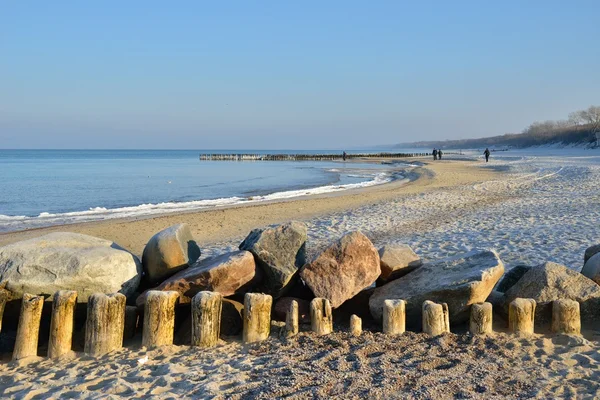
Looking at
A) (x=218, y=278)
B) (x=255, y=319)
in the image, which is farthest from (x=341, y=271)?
(x=218, y=278)

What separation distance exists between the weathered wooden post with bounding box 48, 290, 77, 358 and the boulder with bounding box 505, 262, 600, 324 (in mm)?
4936

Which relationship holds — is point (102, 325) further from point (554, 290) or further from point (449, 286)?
point (554, 290)

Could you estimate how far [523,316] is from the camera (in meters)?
5.48

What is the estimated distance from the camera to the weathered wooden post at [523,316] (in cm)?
547

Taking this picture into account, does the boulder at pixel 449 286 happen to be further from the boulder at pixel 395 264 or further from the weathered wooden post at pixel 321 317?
the weathered wooden post at pixel 321 317

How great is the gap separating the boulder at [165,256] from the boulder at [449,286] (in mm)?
2487

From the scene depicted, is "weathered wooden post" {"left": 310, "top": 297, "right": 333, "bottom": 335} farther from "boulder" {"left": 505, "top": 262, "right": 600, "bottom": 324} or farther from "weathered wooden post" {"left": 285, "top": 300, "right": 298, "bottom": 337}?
"boulder" {"left": 505, "top": 262, "right": 600, "bottom": 324}

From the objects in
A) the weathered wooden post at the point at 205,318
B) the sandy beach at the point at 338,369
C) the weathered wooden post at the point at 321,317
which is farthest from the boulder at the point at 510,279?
the weathered wooden post at the point at 205,318

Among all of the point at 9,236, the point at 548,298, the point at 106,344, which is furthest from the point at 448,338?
the point at 9,236

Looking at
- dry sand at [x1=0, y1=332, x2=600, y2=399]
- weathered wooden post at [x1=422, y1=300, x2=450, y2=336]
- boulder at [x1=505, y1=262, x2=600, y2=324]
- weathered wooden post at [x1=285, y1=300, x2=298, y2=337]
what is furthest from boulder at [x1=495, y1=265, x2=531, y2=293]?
weathered wooden post at [x1=285, y1=300, x2=298, y2=337]

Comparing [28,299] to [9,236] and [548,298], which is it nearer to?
[548,298]

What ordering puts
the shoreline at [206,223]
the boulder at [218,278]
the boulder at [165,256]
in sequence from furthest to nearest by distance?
1. the shoreline at [206,223]
2. the boulder at [165,256]
3. the boulder at [218,278]

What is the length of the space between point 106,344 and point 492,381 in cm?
383

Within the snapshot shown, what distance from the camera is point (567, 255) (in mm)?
8953
